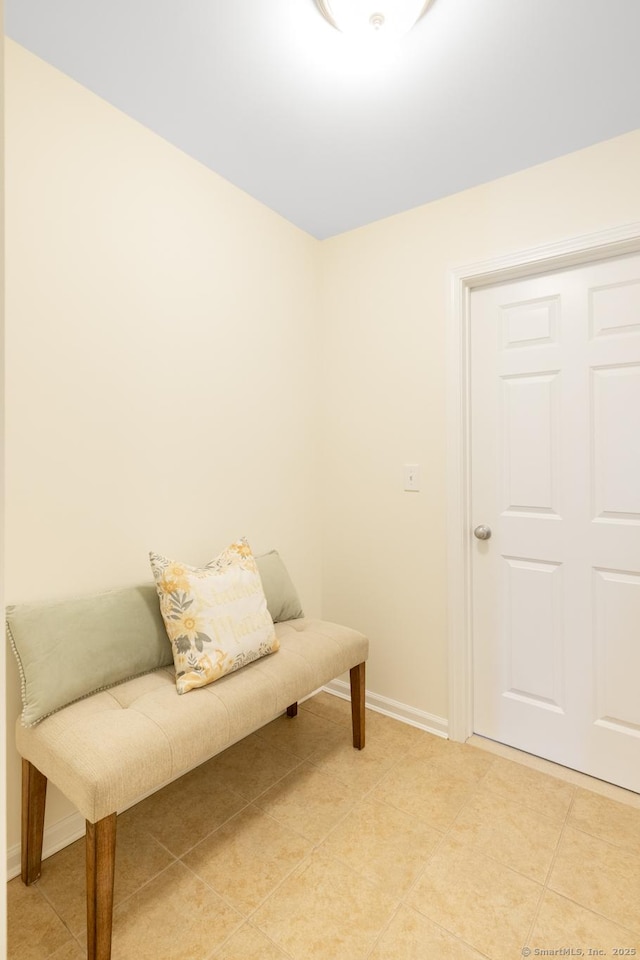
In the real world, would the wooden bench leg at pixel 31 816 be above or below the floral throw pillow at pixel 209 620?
below

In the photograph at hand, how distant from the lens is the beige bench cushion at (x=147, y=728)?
1.23m

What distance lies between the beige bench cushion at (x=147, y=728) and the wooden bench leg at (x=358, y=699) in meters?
0.29

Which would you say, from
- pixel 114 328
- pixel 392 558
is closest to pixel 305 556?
pixel 392 558

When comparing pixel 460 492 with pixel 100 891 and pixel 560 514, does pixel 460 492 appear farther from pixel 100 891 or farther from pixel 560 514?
pixel 100 891

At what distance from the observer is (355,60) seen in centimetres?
152

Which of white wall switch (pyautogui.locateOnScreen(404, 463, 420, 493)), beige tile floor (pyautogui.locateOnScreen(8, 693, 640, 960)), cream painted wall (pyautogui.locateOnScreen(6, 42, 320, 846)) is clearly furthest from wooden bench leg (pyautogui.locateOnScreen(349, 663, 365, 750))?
white wall switch (pyautogui.locateOnScreen(404, 463, 420, 493))

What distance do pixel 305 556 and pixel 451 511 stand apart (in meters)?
0.82

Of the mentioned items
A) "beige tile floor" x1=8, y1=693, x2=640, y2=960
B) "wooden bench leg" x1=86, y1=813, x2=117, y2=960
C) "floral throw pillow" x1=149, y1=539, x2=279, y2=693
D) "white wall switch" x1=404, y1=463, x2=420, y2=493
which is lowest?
"beige tile floor" x1=8, y1=693, x2=640, y2=960

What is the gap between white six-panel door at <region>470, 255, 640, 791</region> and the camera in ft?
6.20

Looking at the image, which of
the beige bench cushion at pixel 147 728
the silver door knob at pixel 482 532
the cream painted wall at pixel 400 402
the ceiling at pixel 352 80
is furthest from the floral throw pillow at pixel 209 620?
the ceiling at pixel 352 80

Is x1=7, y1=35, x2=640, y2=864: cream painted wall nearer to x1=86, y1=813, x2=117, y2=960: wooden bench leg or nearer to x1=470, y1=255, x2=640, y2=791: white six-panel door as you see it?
x1=470, y1=255, x2=640, y2=791: white six-panel door

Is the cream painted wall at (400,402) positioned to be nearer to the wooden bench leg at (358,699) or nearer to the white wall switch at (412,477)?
the white wall switch at (412,477)

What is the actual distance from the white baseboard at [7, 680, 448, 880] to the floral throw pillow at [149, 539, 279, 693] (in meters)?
0.64

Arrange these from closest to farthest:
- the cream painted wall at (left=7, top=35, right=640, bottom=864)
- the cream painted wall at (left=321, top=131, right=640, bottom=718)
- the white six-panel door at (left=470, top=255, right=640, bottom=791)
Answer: the cream painted wall at (left=7, top=35, right=640, bottom=864) < the white six-panel door at (left=470, top=255, right=640, bottom=791) < the cream painted wall at (left=321, top=131, right=640, bottom=718)
